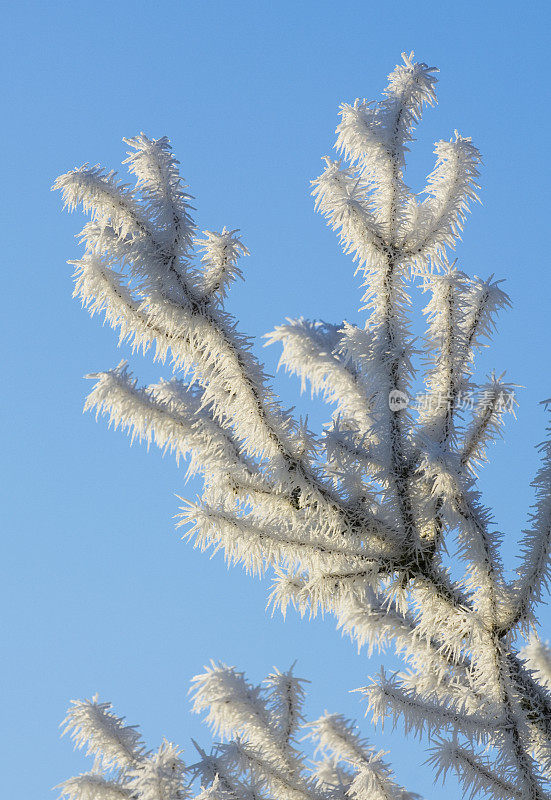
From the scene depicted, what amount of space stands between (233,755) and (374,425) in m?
1.28

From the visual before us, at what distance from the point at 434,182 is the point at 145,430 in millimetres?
1489

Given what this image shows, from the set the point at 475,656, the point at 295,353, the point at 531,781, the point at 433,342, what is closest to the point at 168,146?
the point at 295,353

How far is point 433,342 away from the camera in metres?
3.03

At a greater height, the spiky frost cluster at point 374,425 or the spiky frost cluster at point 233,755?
the spiky frost cluster at point 374,425

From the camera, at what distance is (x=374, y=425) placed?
9.61ft

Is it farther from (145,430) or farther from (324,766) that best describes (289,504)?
(324,766)

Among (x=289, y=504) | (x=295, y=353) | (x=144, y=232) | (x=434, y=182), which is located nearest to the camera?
(x=144, y=232)

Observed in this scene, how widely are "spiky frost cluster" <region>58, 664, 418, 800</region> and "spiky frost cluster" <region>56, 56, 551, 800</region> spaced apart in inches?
16.8

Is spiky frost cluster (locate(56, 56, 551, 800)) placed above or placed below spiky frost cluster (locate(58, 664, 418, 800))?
above

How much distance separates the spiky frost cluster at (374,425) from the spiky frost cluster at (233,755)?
43 cm

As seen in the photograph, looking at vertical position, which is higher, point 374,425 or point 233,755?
point 374,425

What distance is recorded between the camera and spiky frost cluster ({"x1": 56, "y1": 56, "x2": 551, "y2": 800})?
108 inches

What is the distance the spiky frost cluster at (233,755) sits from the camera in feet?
8.93

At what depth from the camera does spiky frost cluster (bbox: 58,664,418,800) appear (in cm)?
272
